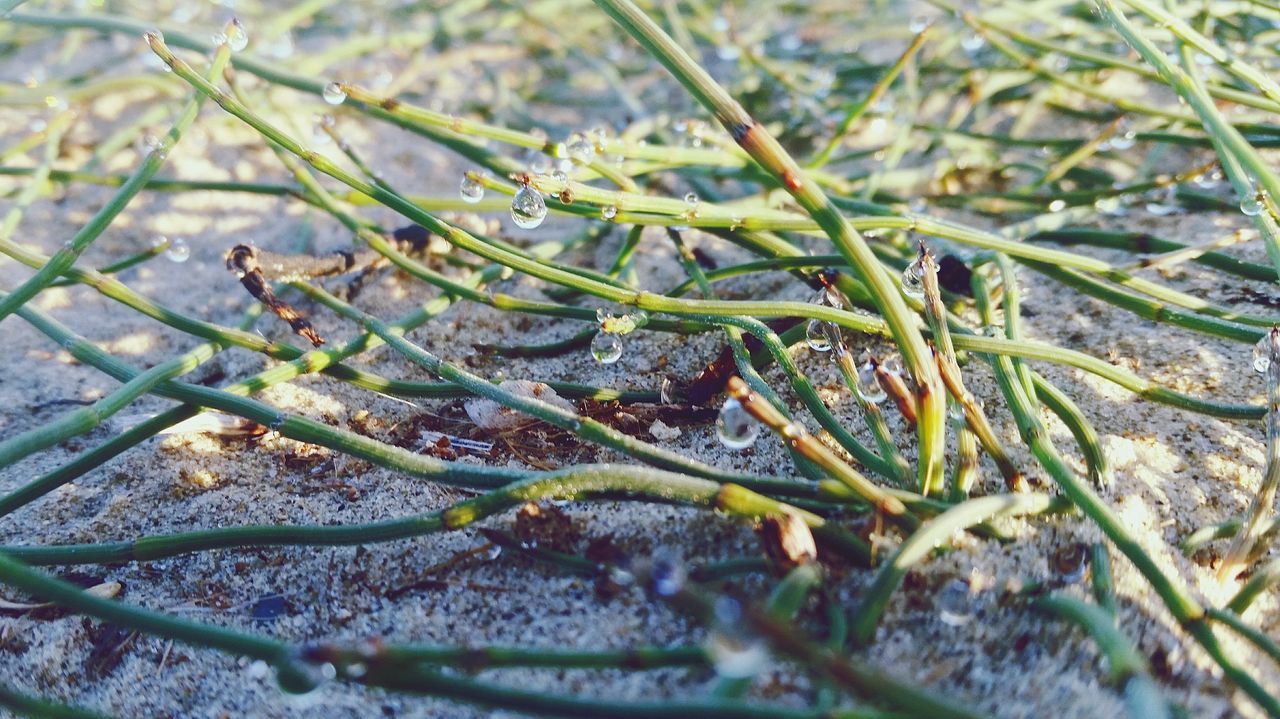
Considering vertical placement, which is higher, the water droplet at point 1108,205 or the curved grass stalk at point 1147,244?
the water droplet at point 1108,205

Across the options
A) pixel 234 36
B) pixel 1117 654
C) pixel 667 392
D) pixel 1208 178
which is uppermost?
pixel 234 36

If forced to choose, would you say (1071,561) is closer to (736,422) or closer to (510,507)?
(736,422)

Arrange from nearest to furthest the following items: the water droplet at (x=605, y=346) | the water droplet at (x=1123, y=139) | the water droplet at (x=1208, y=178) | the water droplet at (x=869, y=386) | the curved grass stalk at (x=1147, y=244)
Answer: the water droplet at (x=869, y=386), the water droplet at (x=605, y=346), the curved grass stalk at (x=1147, y=244), the water droplet at (x=1208, y=178), the water droplet at (x=1123, y=139)

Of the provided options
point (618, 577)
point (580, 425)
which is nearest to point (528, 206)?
point (580, 425)

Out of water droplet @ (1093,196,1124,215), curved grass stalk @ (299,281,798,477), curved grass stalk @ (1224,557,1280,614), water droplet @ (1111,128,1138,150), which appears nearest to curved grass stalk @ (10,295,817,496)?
curved grass stalk @ (299,281,798,477)

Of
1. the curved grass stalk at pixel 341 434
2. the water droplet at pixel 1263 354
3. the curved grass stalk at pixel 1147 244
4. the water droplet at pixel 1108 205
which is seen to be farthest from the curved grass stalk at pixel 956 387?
the water droplet at pixel 1108 205

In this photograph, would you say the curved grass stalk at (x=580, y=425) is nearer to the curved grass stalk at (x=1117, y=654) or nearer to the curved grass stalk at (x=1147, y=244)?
the curved grass stalk at (x=1117, y=654)

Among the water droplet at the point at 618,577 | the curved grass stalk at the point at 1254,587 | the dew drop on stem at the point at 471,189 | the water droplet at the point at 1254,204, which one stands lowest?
the curved grass stalk at the point at 1254,587

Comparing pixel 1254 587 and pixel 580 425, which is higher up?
pixel 580 425
